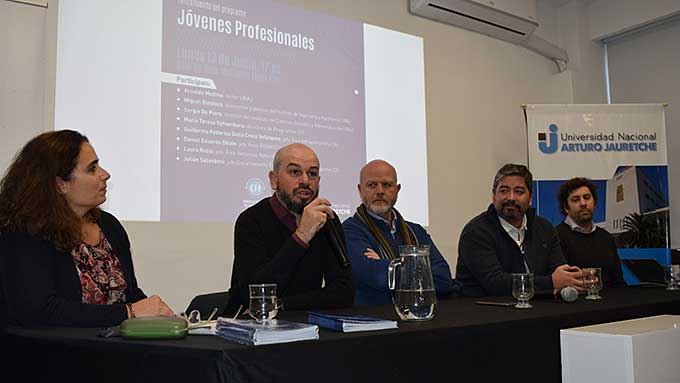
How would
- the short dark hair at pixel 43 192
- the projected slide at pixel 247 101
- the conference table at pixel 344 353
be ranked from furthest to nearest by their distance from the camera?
the projected slide at pixel 247 101 < the short dark hair at pixel 43 192 < the conference table at pixel 344 353

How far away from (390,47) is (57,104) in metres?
2.38

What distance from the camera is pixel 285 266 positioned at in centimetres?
200

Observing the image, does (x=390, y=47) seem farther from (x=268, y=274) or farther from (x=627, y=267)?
(x=268, y=274)

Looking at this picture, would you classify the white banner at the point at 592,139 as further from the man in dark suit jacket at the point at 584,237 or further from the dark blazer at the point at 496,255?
the dark blazer at the point at 496,255

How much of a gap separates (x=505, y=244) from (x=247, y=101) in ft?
5.73

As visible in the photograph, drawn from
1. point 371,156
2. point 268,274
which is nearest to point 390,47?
point 371,156

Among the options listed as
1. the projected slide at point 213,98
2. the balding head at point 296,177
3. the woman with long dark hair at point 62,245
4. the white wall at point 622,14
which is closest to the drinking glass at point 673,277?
the balding head at point 296,177

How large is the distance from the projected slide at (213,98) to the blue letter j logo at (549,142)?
130cm

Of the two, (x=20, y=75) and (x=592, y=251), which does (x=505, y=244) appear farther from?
(x=20, y=75)

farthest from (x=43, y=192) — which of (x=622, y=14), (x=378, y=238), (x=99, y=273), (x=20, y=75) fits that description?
(x=622, y=14)

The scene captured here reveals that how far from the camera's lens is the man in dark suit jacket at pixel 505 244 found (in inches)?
102

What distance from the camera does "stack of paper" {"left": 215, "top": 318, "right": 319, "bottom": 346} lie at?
43.1 inches

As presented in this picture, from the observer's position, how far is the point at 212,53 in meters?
3.57

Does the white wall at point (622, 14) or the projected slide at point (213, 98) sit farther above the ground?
the white wall at point (622, 14)
